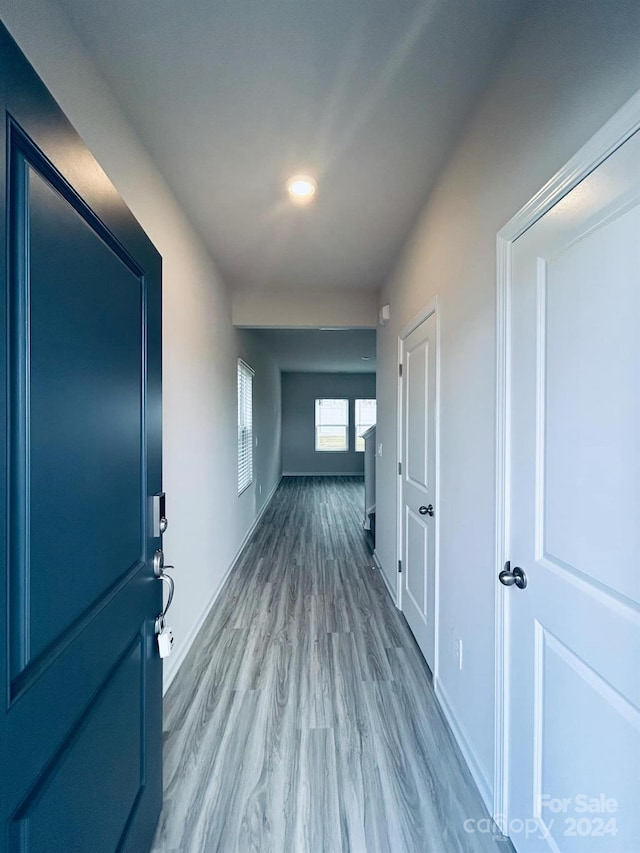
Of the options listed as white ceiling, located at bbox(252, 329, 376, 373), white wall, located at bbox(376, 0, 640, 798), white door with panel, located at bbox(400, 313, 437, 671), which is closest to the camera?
white wall, located at bbox(376, 0, 640, 798)

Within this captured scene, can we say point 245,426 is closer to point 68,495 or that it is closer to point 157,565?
point 157,565

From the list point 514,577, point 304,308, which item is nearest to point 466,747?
point 514,577

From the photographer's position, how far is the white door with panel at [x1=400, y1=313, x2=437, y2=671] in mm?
2014

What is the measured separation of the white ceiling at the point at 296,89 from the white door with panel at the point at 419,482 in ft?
2.70

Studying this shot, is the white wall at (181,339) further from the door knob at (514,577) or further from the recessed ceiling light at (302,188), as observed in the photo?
the door knob at (514,577)

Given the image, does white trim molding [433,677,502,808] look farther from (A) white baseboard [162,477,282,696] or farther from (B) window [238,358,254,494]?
(B) window [238,358,254,494]

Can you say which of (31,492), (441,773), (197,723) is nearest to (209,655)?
(197,723)

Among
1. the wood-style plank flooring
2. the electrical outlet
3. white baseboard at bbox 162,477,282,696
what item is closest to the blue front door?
the wood-style plank flooring

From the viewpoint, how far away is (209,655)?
2.20 m

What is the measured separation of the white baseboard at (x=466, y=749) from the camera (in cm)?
132

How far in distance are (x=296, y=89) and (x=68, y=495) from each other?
1557 millimetres

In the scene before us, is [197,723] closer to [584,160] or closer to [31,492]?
[31,492]

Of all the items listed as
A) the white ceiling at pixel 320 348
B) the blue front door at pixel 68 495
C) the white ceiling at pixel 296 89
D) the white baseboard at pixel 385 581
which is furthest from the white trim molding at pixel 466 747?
the white ceiling at pixel 320 348

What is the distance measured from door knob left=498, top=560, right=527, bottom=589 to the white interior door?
0.07 feet
